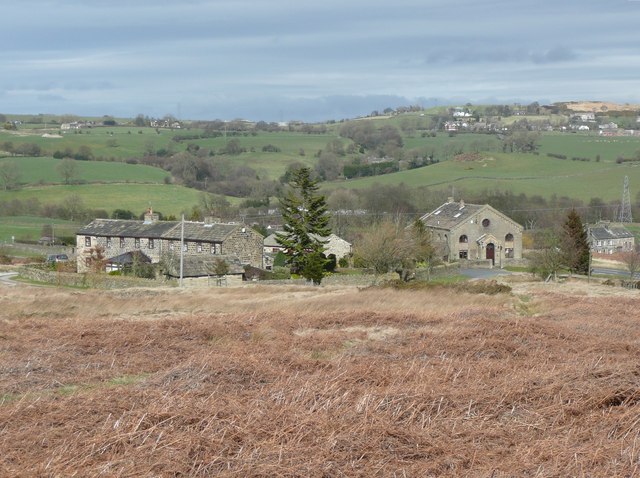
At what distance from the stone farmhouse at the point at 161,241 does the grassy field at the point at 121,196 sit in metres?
31.5

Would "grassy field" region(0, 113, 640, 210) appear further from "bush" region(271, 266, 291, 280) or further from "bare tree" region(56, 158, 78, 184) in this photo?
"bush" region(271, 266, 291, 280)

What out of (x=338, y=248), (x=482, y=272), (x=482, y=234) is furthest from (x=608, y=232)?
(x=338, y=248)

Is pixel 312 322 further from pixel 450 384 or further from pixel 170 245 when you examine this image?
pixel 170 245

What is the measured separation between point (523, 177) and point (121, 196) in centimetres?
5997

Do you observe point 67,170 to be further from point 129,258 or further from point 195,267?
point 195,267

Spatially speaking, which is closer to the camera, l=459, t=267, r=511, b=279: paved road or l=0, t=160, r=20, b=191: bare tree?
l=459, t=267, r=511, b=279: paved road

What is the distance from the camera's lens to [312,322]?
1955 cm

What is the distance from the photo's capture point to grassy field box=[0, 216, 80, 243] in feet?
269

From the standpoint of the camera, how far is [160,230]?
196ft

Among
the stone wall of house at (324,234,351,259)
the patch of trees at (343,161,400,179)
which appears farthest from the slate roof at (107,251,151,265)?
the patch of trees at (343,161,400,179)

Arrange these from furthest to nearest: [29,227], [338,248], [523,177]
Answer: [523,177], [29,227], [338,248]

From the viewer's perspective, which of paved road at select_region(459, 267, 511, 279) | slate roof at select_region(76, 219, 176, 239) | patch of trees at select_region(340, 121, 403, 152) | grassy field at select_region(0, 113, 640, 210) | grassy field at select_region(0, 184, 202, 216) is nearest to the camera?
slate roof at select_region(76, 219, 176, 239)

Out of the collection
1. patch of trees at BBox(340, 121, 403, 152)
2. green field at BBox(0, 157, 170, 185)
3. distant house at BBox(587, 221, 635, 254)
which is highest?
patch of trees at BBox(340, 121, 403, 152)

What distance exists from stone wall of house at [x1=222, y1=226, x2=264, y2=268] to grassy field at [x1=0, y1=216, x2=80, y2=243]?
100ft
